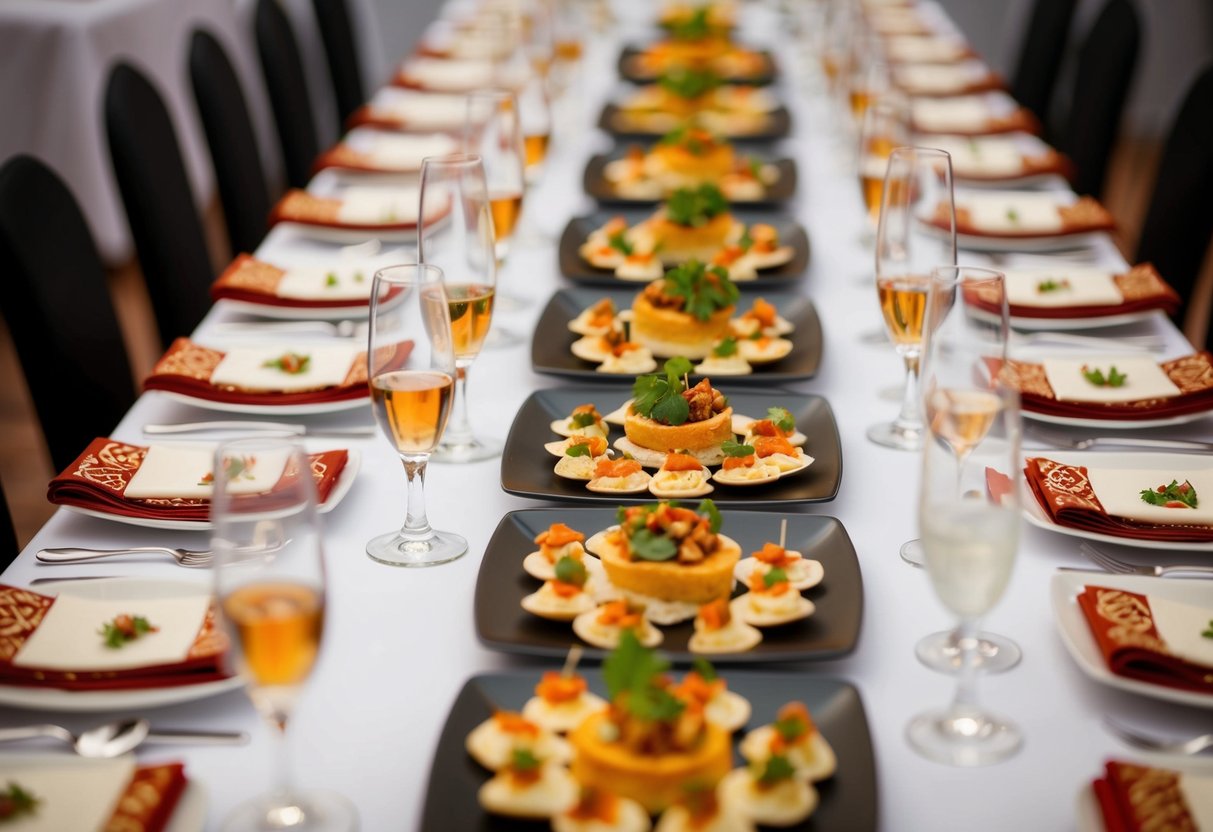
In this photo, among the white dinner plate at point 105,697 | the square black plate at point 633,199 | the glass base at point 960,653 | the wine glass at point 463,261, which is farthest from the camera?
the square black plate at point 633,199

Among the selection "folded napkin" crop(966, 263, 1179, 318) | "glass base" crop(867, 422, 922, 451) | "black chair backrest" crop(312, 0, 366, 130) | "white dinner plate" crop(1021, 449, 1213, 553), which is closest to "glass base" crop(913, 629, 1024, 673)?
"white dinner plate" crop(1021, 449, 1213, 553)

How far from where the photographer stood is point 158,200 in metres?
3.05

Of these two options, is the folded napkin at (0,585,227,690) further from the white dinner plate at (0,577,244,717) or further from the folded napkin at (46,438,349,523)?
the folded napkin at (46,438,349,523)

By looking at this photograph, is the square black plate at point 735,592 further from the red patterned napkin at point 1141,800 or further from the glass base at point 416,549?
the red patterned napkin at point 1141,800

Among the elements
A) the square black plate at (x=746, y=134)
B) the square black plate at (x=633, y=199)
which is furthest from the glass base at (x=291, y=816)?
the square black plate at (x=746, y=134)

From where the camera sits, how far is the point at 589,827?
1021 millimetres

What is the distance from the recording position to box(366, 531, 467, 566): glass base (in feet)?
4.99

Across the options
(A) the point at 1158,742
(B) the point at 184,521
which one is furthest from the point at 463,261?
(A) the point at 1158,742

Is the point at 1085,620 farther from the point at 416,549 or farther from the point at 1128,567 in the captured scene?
the point at 416,549

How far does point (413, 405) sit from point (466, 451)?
0.39 metres

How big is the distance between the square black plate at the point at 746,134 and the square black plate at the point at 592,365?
1198 millimetres

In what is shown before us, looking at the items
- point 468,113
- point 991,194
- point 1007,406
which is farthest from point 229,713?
point 991,194

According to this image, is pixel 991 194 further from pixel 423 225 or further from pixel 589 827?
pixel 589 827

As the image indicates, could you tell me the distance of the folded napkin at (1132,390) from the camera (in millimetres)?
1856
